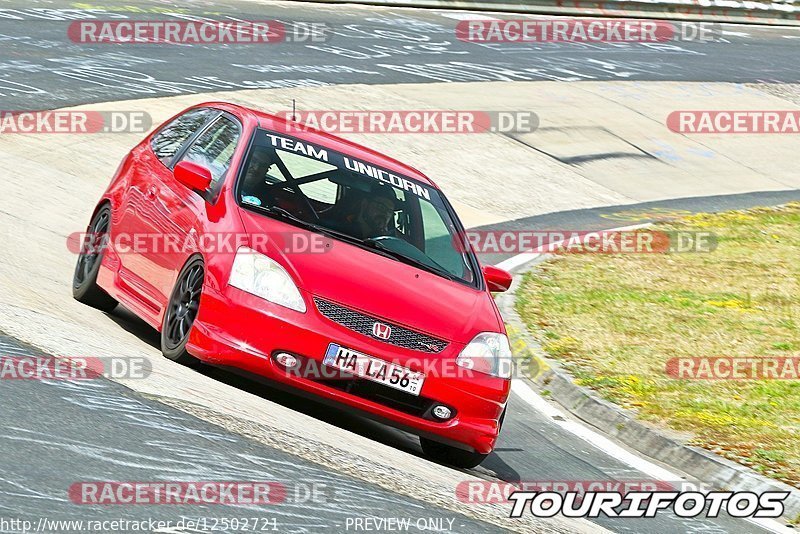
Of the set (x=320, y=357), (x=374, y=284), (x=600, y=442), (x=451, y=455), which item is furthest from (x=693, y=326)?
(x=320, y=357)

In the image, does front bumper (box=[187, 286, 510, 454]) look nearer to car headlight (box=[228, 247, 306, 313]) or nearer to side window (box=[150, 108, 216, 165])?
car headlight (box=[228, 247, 306, 313])

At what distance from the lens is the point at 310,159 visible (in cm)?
838

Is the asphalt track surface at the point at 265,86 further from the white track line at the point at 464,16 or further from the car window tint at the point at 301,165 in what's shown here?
the car window tint at the point at 301,165

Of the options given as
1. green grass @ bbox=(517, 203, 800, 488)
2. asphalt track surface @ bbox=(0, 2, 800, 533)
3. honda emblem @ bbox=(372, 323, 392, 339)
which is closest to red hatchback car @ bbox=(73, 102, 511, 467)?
honda emblem @ bbox=(372, 323, 392, 339)

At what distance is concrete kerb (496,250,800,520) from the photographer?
8000 millimetres

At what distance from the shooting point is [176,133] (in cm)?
930

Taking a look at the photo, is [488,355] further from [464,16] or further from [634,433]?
[464,16]

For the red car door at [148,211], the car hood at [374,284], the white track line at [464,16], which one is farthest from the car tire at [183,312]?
the white track line at [464,16]

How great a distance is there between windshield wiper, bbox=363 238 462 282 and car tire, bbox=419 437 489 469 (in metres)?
0.99

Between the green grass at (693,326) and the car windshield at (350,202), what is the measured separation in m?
1.97

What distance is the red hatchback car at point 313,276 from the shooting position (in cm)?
705

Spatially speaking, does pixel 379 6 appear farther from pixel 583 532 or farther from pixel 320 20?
pixel 583 532

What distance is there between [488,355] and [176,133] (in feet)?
10.1

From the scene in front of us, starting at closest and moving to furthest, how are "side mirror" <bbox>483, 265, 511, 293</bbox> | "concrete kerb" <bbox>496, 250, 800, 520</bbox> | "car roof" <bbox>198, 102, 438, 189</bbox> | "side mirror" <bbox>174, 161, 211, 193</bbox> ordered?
"side mirror" <bbox>174, 161, 211, 193</bbox>
"concrete kerb" <bbox>496, 250, 800, 520</bbox>
"side mirror" <bbox>483, 265, 511, 293</bbox>
"car roof" <bbox>198, 102, 438, 189</bbox>
